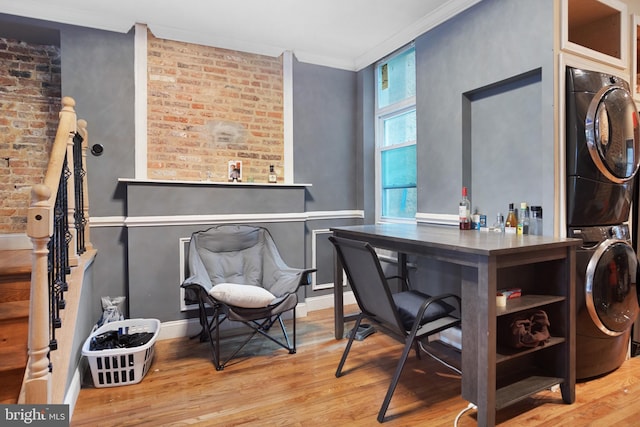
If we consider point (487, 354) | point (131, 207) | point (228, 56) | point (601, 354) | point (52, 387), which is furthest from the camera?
point (228, 56)

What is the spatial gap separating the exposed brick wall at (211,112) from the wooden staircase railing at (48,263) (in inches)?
43.9

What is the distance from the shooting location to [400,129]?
372cm

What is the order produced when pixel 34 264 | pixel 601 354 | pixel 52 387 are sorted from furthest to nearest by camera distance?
pixel 601 354 < pixel 52 387 < pixel 34 264

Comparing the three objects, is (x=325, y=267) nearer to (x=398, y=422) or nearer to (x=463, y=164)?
(x=463, y=164)

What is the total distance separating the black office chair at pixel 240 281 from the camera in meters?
2.43

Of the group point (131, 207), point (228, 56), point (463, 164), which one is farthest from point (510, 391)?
point (228, 56)

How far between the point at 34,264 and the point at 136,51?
2.41 m

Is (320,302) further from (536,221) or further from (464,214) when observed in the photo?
(536,221)

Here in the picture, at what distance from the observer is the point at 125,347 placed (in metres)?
2.33

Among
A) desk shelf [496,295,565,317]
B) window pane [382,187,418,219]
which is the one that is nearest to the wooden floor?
desk shelf [496,295,565,317]

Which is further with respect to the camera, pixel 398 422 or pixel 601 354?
pixel 601 354

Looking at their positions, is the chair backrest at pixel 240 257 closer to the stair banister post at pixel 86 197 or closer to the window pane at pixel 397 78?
the stair banister post at pixel 86 197

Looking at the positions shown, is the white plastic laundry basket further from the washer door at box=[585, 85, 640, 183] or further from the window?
the washer door at box=[585, 85, 640, 183]

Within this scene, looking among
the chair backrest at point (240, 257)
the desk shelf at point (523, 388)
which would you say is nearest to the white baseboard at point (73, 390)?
the chair backrest at point (240, 257)
